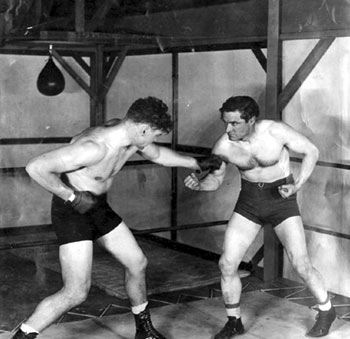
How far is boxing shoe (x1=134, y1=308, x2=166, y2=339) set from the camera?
14.9 ft

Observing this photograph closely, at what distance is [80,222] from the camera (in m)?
4.16

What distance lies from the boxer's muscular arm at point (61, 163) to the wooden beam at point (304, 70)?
2.54 meters

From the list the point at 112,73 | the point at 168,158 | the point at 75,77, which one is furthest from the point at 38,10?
the point at 168,158

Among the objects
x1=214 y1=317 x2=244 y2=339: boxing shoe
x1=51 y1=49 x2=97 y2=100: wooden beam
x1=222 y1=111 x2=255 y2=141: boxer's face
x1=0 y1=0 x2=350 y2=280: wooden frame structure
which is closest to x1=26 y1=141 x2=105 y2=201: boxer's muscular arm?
x1=222 y1=111 x2=255 y2=141: boxer's face

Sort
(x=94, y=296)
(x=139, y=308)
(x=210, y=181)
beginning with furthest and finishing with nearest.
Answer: (x=94, y=296) < (x=210, y=181) < (x=139, y=308)

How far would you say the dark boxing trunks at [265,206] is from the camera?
4.86 meters

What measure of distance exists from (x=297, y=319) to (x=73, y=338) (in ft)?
5.64

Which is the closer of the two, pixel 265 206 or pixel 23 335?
pixel 23 335

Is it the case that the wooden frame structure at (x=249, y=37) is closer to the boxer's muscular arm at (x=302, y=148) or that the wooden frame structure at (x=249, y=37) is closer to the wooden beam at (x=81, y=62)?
the wooden beam at (x=81, y=62)

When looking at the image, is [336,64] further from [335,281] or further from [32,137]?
[32,137]

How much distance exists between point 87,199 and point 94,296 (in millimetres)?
2393

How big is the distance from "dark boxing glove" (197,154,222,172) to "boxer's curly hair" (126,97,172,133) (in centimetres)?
57

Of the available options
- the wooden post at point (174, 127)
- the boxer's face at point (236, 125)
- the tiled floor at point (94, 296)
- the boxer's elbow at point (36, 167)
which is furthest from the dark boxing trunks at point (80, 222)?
the wooden post at point (174, 127)

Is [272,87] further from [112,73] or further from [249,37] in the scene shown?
[112,73]
